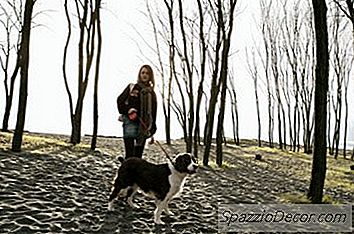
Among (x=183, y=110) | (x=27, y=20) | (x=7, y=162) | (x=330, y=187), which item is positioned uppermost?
(x=27, y=20)

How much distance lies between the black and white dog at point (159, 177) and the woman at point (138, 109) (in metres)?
0.76

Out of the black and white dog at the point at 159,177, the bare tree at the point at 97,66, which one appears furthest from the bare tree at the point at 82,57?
the black and white dog at the point at 159,177

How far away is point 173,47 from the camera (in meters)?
19.0

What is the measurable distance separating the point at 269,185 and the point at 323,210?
3.29 m

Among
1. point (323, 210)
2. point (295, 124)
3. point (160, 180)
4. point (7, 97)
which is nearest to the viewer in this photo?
point (160, 180)

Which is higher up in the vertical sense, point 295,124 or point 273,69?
point 273,69

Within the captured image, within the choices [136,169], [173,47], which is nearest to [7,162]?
[136,169]

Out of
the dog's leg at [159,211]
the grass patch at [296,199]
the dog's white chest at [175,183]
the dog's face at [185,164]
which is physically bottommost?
the grass patch at [296,199]

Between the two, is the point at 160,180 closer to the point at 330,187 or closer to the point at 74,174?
the point at 74,174

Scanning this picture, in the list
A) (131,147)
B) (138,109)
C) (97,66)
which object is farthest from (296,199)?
(97,66)

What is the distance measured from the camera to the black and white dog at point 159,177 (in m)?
5.53

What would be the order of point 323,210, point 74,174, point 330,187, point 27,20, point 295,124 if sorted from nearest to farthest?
point 323,210 → point 74,174 → point 27,20 → point 330,187 → point 295,124

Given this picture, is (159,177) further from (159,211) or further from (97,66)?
(97,66)

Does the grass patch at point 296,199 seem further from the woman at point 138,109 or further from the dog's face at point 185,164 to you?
the dog's face at point 185,164
